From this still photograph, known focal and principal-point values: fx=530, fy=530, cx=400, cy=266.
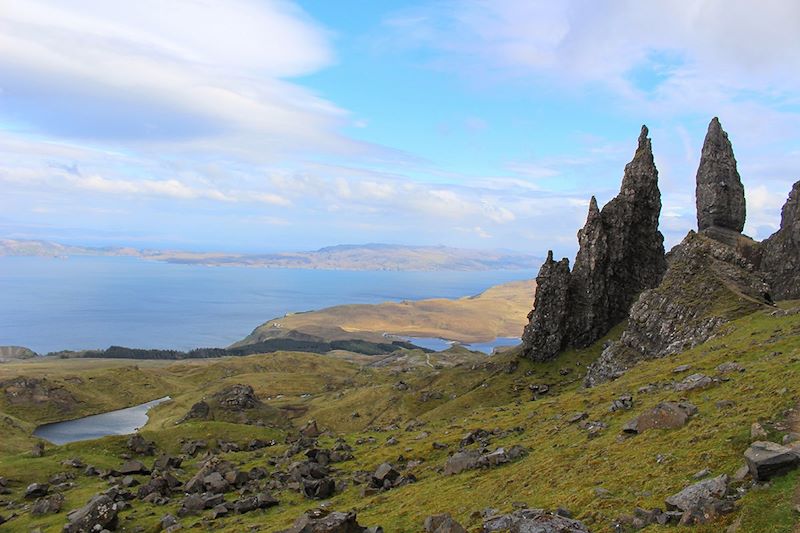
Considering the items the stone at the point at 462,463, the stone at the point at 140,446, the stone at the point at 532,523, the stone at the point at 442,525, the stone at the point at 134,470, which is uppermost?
the stone at the point at 532,523

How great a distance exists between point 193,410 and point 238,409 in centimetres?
1260

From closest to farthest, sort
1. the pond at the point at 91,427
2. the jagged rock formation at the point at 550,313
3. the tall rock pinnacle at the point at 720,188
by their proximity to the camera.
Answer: the tall rock pinnacle at the point at 720,188 → the jagged rock formation at the point at 550,313 → the pond at the point at 91,427

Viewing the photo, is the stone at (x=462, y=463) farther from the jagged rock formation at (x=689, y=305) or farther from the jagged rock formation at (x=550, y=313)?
the jagged rock formation at (x=550, y=313)

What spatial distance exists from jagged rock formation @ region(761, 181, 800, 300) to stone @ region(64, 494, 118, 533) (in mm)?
104552

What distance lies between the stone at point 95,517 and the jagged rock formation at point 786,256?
10455cm

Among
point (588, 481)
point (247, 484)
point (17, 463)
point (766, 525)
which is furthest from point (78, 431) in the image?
point (766, 525)

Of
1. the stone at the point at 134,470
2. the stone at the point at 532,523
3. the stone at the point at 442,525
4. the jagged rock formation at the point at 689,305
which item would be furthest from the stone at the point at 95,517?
the jagged rock formation at the point at 689,305

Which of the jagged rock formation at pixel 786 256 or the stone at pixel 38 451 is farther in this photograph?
the jagged rock formation at pixel 786 256

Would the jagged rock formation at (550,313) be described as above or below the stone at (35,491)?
A: above

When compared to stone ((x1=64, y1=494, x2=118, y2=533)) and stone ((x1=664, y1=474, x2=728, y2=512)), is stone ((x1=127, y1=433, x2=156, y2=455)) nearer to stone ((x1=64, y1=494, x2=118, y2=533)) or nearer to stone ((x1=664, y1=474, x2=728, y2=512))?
stone ((x1=64, y1=494, x2=118, y2=533))

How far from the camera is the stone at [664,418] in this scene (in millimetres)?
36406

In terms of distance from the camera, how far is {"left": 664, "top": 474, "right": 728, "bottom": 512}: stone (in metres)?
23.5

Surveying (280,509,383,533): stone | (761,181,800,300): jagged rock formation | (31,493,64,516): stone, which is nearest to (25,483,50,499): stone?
(31,493,64,516): stone

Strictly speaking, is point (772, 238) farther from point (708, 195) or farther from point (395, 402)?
point (395, 402)
